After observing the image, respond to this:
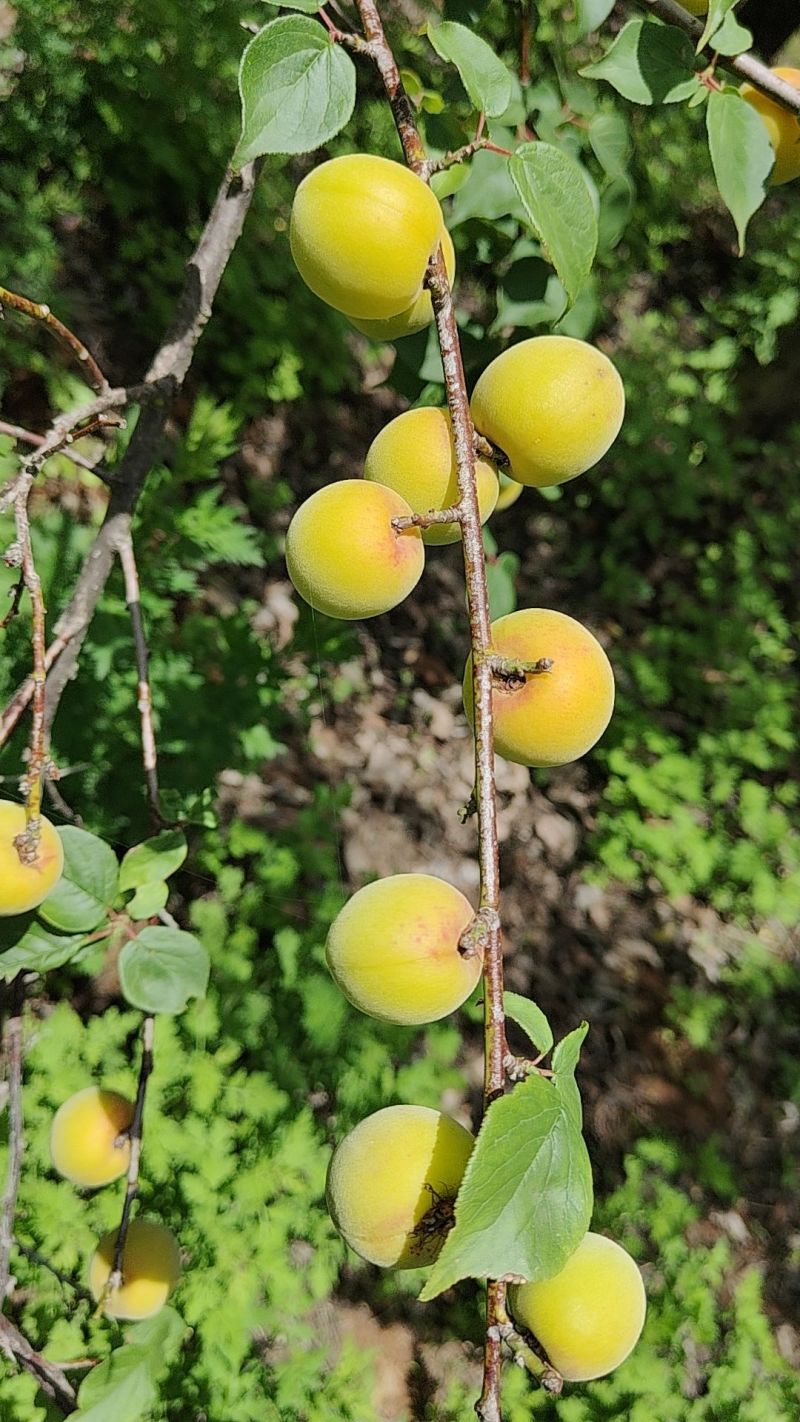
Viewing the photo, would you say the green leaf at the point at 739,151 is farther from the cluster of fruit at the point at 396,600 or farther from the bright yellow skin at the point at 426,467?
the bright yellow skin at the point at 426,467

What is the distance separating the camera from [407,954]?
71 cm

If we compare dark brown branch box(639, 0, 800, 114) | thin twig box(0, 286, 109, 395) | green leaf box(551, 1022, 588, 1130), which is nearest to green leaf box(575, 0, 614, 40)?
dark brown branch box(639, 0, 800, 114)

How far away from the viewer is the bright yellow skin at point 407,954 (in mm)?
713

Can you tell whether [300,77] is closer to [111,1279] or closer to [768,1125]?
[111,1279]

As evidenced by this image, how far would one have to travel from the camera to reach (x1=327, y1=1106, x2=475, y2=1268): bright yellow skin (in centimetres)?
70

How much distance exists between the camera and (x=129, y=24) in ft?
9.07

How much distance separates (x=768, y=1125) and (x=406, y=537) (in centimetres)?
282

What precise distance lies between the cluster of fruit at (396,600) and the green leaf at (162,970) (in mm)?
364

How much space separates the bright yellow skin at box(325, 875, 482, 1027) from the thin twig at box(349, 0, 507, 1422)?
39 millimetres

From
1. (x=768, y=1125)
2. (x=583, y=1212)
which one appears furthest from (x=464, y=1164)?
(x=768, y=1125)

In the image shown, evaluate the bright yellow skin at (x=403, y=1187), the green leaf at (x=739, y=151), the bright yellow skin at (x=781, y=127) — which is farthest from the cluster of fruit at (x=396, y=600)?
the bright yellow skin at (x=781, y=127)

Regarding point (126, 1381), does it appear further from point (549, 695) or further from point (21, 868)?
point (549, 695)

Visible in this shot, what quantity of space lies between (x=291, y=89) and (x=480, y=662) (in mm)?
497

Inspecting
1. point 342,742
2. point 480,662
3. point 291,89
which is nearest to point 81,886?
point 480,662
